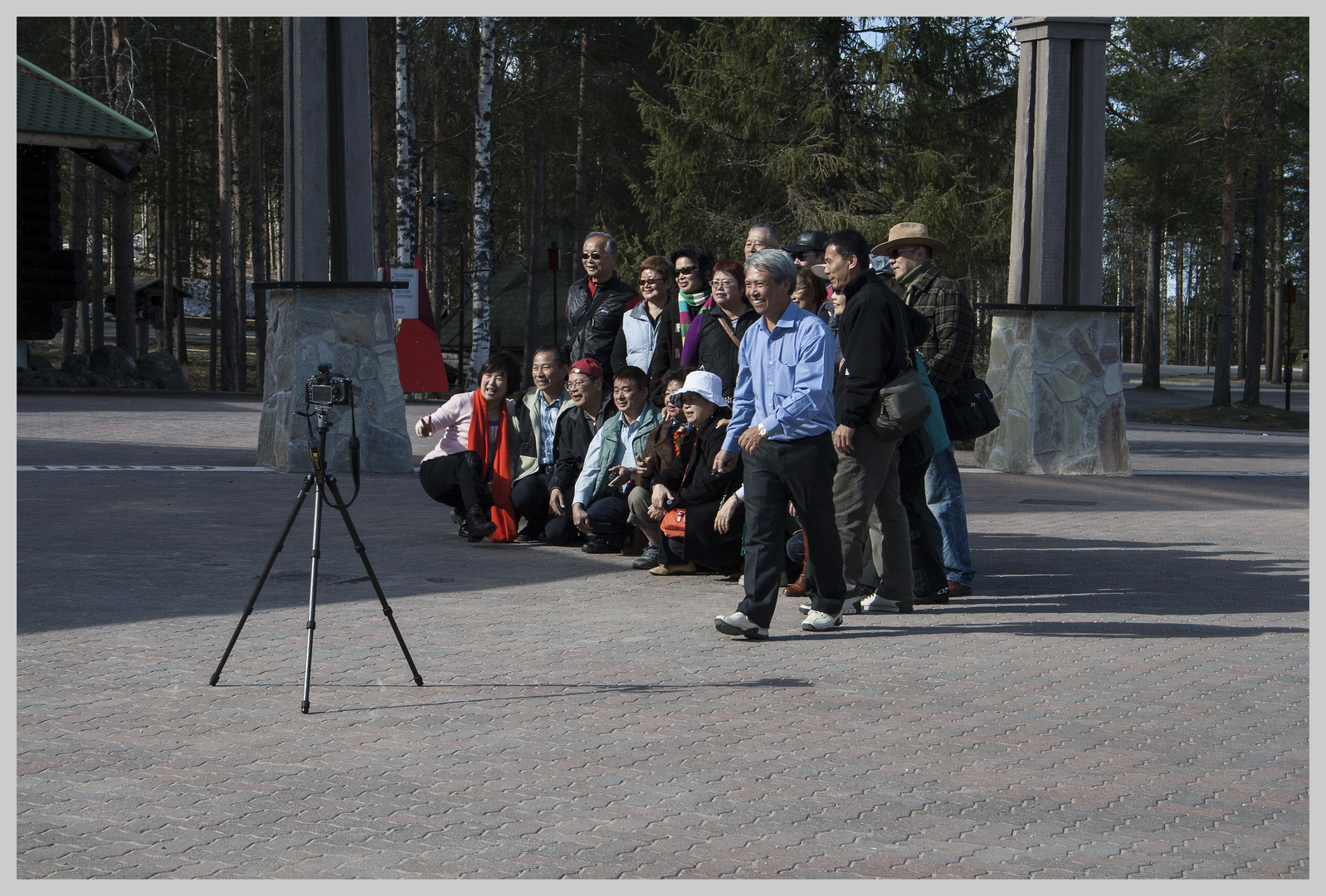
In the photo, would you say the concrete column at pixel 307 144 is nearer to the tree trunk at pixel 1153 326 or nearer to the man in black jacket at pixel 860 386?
the man in black jacket at pixel 860 386

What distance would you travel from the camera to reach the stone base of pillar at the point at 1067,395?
14789 mm

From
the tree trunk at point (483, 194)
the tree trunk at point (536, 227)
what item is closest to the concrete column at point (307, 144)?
the tree trunk at point (483, 194)

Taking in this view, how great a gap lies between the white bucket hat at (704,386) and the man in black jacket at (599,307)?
5.84 feet

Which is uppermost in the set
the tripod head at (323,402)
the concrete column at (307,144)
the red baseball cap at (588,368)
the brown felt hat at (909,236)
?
the concrete column at (307,144)

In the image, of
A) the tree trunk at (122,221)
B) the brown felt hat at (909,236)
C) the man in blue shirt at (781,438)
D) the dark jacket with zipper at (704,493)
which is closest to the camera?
the man in blue shirt at (781,438)

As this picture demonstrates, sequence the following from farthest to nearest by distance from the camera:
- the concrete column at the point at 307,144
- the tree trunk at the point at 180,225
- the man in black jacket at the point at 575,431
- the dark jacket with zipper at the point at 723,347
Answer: the tree trunk at the point at 180,225 < the concrete column at the point at 307,144 < the man in black jacket at the point at 575,431 < the dark jacket with zipper at the point at 723,347

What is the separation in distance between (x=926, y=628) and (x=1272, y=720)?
1922 millimetres

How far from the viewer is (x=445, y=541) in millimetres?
9703

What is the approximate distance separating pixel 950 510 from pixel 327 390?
3.77 metres

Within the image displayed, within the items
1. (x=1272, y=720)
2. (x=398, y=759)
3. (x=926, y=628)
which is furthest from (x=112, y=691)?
(x=1272, y=720)

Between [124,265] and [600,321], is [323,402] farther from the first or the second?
[124,265]

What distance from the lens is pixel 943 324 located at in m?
7.68

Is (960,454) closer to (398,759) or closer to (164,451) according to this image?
(164,451)

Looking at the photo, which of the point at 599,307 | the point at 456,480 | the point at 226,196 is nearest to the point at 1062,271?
the point at 599,307
